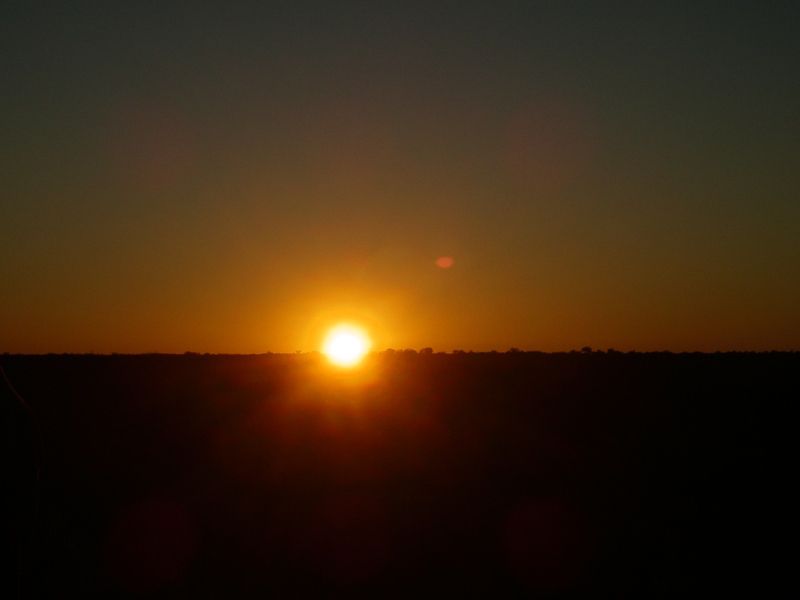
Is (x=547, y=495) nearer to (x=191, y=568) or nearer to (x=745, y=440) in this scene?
(x=191, y=568)

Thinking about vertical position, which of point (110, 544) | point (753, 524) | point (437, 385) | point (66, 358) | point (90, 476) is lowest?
point (753, 524)

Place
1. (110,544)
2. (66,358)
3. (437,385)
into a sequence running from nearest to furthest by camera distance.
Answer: (110,544) → (437,385) → (66,358)

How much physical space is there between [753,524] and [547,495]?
3649mm

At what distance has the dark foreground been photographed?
10250 mm

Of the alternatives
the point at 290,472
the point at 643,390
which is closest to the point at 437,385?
the point at 643,390

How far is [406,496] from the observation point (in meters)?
15.6

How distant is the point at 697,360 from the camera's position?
181 ft

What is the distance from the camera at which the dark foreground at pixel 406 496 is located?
33.6ft

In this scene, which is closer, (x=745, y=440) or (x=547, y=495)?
(x=547, y=495)

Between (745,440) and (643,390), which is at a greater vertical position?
(643,390)

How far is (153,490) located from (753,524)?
10.2 m

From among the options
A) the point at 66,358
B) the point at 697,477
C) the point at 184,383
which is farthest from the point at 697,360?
the point at 66,358

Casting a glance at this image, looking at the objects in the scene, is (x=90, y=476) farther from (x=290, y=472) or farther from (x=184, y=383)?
(x=184, y=383)

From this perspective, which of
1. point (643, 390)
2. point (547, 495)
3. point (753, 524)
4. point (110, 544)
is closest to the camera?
point (110, 544)
